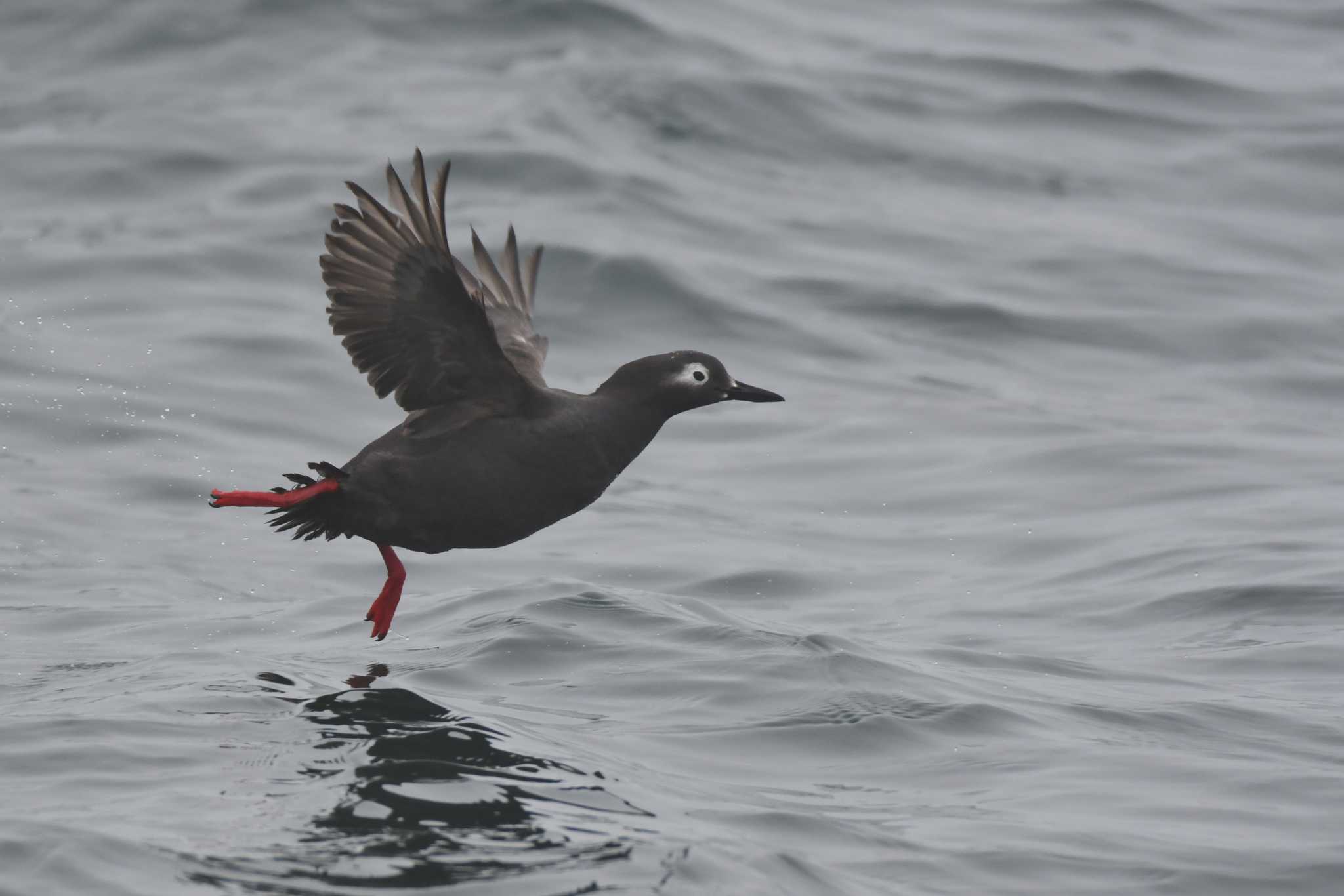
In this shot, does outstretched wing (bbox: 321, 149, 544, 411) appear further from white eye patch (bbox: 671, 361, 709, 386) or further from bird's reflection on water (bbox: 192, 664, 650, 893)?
bird's reflection on water (bbox: 192, 664, 650, 893)

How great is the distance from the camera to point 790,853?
5.72 m

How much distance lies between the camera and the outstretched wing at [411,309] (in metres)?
6.61

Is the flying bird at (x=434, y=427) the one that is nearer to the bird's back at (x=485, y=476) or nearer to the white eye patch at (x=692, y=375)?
the bird's back at (x=485, y=476)

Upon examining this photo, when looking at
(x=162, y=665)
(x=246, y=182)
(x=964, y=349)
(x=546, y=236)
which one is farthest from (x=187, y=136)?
(x=162, y=665)

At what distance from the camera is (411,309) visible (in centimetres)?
675

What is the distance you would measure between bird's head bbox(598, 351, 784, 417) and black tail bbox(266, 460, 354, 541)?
1.08 m

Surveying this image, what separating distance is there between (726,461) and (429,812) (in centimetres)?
710

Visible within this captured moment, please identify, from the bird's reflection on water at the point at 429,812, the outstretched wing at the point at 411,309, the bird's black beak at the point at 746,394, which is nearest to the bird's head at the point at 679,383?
the bird's black beak at the point at 746,394

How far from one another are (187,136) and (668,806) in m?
12.0

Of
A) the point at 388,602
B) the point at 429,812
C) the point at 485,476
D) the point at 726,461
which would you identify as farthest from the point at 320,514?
the point at 726,461

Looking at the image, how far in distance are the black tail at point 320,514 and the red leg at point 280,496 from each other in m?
0.03

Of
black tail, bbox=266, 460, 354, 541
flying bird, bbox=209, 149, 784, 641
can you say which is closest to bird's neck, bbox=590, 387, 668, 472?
flying bird, bbox=209, 149, 784, 641

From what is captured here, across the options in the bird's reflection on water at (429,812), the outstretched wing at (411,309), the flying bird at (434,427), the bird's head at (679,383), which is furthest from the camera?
the bird's head at (679,383)

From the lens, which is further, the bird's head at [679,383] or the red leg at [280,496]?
the bird's head at [679,383]
